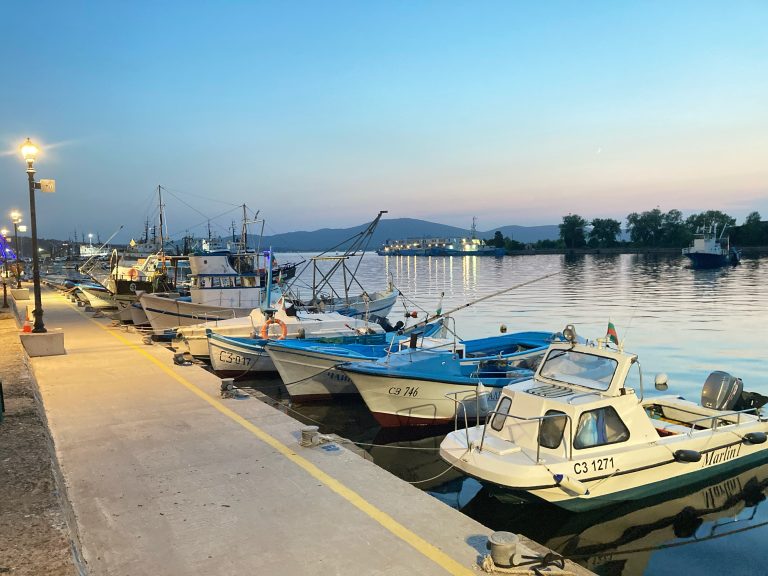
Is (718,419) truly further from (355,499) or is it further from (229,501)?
(229,501)

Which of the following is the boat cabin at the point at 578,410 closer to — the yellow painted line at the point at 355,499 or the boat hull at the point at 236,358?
the yellow painted line at the point at 355,499

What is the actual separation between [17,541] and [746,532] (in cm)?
1003

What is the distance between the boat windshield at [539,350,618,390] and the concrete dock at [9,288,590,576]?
148 inches

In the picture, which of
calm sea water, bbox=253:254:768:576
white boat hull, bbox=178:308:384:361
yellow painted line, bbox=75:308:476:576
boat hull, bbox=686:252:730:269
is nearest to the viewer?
yellow painted line, bbox=75:308:476:576

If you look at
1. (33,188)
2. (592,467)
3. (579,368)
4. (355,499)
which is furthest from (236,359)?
(592,467)

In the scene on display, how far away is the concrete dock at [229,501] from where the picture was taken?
5.11 meters

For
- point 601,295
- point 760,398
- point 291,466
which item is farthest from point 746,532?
point 601,295

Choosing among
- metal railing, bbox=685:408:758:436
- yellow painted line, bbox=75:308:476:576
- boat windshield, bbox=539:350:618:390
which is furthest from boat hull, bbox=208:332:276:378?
metal railing, bbox=685:408:758:436

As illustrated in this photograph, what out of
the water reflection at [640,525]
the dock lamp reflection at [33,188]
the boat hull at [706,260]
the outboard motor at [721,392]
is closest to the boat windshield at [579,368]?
the water reflection at [640,525]

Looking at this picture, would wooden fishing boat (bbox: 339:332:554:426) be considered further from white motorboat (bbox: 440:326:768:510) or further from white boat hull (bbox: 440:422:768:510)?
white boat hull (bbox: 440:422:768:510)

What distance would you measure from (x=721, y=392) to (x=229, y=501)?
30.4ft

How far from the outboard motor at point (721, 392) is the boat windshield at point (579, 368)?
3.05 meters

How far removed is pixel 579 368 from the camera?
945cm

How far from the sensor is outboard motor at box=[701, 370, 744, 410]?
10.5 m
